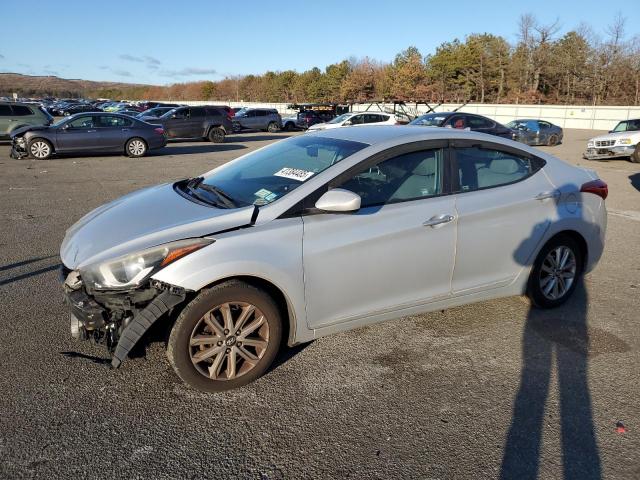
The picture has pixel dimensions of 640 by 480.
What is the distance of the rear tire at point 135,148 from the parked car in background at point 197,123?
21.4 feet

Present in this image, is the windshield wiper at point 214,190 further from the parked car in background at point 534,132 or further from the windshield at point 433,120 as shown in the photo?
the parked car in background at point 534,132

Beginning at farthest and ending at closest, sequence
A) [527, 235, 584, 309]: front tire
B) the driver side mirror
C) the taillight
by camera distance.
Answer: the taillight → [527, 235, 584, 309]: front tire → the driver side mirror

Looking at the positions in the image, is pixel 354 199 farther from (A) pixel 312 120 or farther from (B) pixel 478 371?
(A) pixel 312 120

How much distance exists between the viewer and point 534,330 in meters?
4.15

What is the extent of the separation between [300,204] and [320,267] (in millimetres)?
431

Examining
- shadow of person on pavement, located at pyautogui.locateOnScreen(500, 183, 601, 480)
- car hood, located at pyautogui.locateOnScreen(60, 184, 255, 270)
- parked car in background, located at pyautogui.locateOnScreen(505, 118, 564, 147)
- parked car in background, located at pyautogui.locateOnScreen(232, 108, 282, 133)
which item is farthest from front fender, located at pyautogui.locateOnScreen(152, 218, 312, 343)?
parked car in background, located at pyautogui.locateOnScreen(232, 108, 282, 133)

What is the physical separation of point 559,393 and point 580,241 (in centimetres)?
182

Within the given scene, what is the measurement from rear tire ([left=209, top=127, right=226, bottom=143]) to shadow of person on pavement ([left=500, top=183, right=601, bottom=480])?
72.0ft

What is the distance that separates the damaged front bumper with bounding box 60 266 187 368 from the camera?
9.53 feet

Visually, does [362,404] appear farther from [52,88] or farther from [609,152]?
[52,88]

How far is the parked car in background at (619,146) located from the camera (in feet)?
54.9

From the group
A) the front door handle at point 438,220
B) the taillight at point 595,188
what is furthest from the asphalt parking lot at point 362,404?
the taillight at point 595,188

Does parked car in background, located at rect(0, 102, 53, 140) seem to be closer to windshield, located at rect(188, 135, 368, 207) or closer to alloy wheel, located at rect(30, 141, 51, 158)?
alloy wheel, located at rect(30, 141, 51, 158)

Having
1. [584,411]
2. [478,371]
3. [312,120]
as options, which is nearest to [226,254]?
[478,371]
